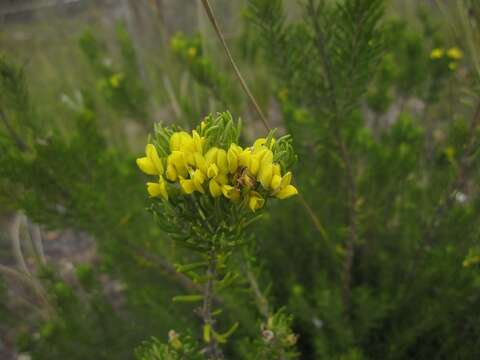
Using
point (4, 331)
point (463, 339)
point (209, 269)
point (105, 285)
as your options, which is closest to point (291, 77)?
point (209, 269)

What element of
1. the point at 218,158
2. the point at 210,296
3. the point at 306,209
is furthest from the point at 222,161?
the point at 306,209

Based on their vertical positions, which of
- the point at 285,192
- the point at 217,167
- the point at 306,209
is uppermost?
the point at 217,167

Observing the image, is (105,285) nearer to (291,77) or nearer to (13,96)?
(13,96)

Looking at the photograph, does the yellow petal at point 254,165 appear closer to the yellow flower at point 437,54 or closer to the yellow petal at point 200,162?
the yellow petal at point 200,162

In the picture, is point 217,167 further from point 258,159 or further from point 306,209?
point 306,209

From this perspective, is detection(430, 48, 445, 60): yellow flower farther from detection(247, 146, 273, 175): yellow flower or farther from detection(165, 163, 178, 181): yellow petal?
detection(165, 163, 178, 181): yellow petal

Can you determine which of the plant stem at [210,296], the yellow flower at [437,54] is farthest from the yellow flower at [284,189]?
the yellow flower at [437,54]
